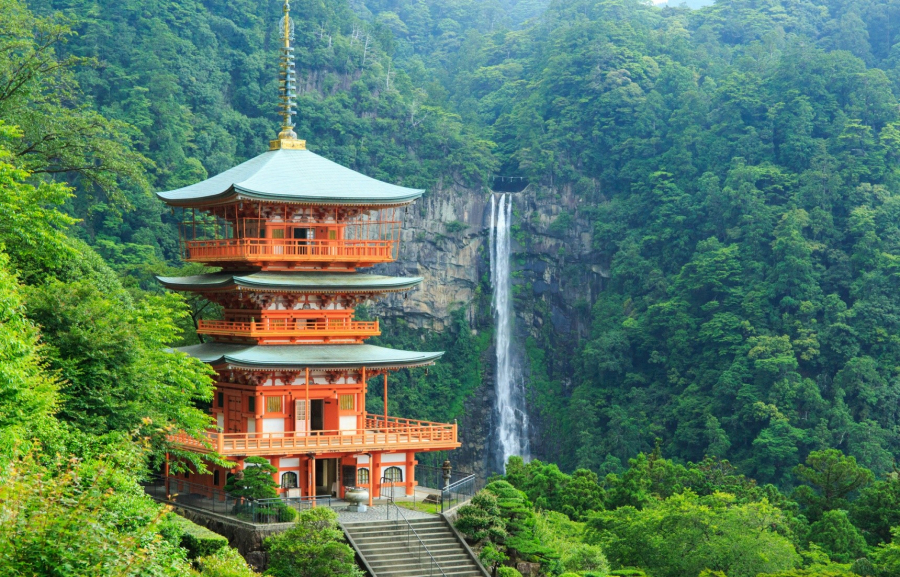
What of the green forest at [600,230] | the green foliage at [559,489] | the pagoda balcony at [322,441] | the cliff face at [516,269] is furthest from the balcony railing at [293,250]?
the cliff face at [516,269]

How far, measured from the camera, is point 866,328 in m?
63.7

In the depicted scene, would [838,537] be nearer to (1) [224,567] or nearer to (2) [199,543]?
(2) [199,543]

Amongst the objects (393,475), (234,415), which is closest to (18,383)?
(234,415)

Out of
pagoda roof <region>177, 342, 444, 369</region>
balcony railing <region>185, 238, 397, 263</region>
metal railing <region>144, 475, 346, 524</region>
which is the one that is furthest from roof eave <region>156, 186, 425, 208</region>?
metal railing <region>144, 475, 346, 524</region>

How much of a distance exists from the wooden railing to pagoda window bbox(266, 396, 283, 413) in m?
1.81

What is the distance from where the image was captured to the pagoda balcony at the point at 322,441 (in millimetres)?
30844

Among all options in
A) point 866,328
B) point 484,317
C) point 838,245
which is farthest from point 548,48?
point 866,328

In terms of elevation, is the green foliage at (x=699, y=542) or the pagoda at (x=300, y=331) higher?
the pagoda at (x=300, y=331)

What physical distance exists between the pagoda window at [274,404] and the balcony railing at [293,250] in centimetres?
398

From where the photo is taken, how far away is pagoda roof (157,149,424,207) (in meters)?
32.9

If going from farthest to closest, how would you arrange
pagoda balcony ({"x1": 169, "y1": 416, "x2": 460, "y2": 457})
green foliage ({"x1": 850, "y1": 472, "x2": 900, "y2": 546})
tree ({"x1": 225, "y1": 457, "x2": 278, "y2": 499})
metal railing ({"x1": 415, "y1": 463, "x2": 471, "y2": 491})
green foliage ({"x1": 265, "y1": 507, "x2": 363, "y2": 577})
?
green foliage ({"x1": 850, "y1": 472, "x2": 900, "y2": 546})
metal railing ({"x1": 415, "y1": 463, "x2": 471, "y2": 491})
pagoda balcony ({"x1": 169, "y1": 416, "x2": 460, "y2": 457})
tree ({"x1": 225, "y1": 457, "x2": 278, "y2": 499})
green foliage ({"x1": 265, "y1": 507, "x2": 363, "y2": 577})

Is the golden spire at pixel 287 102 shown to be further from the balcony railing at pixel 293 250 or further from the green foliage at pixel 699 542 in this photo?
the green foliage at pixel 699 542

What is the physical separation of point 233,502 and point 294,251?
7.69m

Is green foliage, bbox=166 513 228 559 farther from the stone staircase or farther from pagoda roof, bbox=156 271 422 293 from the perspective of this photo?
pagoda roof, bbox=156 271 422 293
